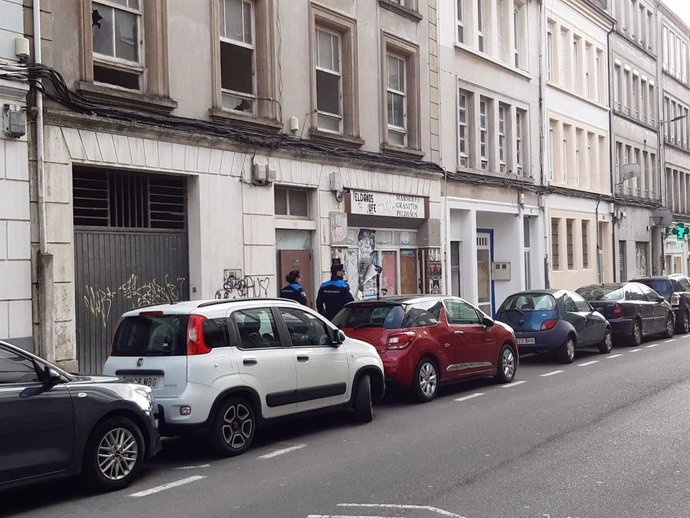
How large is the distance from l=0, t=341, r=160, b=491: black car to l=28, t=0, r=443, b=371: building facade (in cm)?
511

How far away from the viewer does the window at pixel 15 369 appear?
6941 millimetres

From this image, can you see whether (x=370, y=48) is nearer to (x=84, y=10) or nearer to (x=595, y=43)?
(x=84, y=10)

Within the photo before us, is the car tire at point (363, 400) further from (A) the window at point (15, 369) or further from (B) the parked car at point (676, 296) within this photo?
(B) the parked car at point (676, 296)

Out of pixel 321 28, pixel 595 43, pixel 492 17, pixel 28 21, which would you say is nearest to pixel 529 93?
pixel 492 17

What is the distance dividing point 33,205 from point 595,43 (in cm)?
2705

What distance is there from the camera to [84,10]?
1309 centimetres

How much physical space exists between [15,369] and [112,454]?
118 centimetres

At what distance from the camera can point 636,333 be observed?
2072 centimetres

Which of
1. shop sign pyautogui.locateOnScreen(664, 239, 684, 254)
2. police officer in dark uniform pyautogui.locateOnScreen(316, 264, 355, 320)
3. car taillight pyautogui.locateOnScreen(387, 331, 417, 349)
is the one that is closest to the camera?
car taillight pyautogui.locateOnScreen(387, 331, 417, 349)

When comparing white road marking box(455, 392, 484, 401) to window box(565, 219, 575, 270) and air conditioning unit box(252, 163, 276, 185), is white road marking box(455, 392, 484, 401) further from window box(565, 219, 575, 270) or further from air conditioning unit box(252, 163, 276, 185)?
window box(565, 219, 575, 270)

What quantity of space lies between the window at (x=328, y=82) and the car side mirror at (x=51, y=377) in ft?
39.4

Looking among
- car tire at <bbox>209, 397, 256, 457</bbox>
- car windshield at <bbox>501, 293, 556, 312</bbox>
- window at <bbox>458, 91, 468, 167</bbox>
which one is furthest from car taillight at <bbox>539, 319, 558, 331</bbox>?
car tire at <bbox>209, 397, 256, 457</bbox>

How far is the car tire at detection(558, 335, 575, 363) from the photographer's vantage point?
17.0 metres

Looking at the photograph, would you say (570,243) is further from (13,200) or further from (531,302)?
(13,200)
